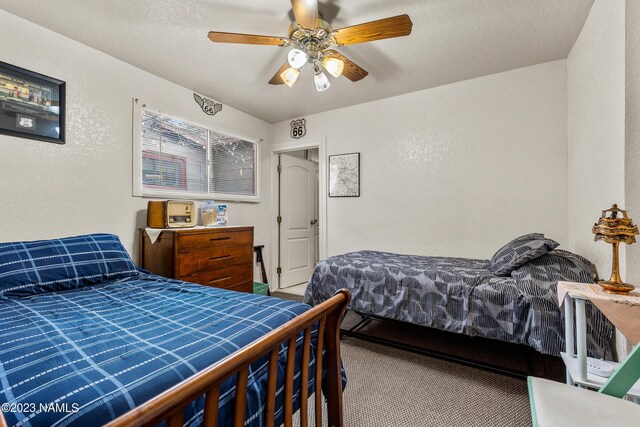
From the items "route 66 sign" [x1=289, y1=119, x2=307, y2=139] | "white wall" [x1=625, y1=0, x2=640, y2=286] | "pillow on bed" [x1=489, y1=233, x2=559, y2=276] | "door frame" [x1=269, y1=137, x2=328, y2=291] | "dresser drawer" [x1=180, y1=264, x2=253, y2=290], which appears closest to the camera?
"white wall" [x1=625, y1=0, x2=640, y2=286]

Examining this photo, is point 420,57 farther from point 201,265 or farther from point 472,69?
point 201,265

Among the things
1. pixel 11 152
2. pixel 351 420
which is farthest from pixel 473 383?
pixel 11 152

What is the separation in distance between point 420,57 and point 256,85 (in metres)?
1.64

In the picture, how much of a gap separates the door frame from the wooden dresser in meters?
1.14

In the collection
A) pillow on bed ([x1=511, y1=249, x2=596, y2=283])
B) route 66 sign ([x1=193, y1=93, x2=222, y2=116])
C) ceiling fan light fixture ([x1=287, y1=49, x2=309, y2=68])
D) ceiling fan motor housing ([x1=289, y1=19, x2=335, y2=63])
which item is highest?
route 66 sign ([x1=193, y1=93, x2=222, y2=116])

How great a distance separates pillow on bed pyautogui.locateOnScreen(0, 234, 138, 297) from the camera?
1573 mm

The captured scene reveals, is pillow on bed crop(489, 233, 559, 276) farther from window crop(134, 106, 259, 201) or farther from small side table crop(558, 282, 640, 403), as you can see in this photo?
window crop(134, 106, 259, 201)

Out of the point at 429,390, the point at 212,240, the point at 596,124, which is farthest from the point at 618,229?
the point at 212,240

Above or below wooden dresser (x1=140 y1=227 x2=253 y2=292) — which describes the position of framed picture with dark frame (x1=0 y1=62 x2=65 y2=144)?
above

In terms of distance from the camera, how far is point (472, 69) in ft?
9.02

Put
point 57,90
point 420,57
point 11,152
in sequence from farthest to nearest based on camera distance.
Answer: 1. point 420,57
2. point 57,90
3. point 11,152

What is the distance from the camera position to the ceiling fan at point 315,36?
1625mm

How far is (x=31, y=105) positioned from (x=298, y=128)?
274 centimetres

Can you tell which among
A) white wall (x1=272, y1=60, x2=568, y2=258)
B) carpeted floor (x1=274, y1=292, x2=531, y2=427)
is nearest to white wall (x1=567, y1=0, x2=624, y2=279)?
white wall (x1=272, y1=60, x2=568, y2=258)
